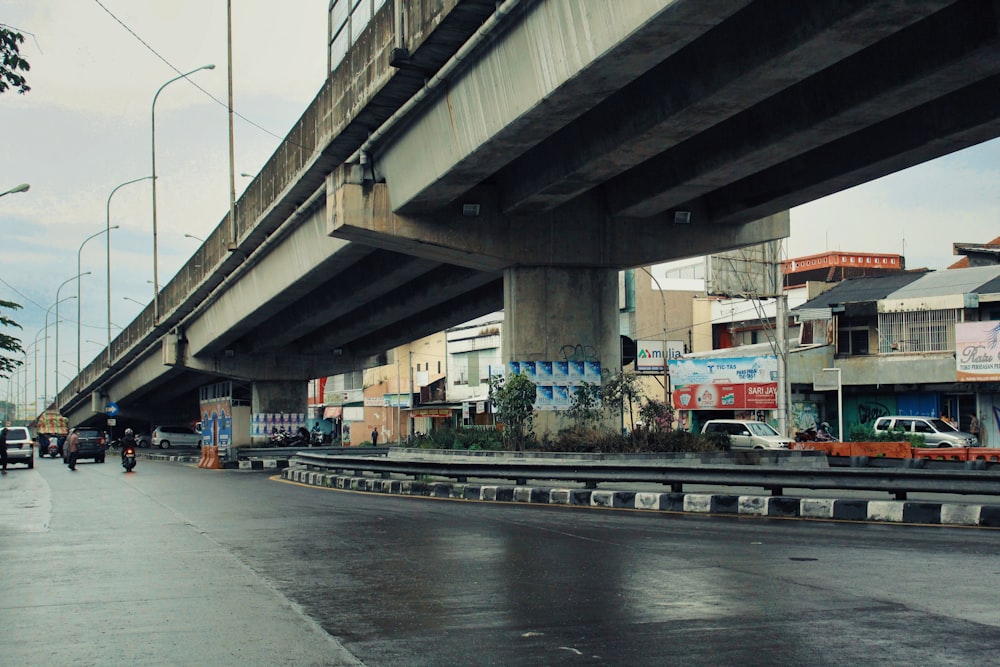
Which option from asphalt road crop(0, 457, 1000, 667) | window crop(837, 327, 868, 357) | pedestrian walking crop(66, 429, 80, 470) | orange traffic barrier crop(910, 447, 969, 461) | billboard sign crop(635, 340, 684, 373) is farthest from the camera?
billboard sign crop(635, 340, 684, 373)

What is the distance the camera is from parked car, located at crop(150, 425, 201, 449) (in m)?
75.4

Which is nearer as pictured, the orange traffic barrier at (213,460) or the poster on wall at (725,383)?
the orange traffic barrier at (213,460)

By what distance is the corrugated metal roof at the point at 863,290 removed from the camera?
44.6 m

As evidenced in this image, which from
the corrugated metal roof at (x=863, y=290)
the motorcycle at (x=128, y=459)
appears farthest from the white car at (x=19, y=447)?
the corrugated metal roof at (x=863, y=290)

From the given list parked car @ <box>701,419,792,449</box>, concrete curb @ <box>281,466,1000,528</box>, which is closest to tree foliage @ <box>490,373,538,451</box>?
concrete curb @ <box>281,466,1000,528</box>

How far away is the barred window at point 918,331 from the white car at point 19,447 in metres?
35.3

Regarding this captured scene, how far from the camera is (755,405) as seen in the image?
47.2 meters

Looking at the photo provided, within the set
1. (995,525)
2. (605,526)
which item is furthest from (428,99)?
(995,525)

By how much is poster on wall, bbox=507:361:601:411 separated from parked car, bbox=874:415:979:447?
16373 mm

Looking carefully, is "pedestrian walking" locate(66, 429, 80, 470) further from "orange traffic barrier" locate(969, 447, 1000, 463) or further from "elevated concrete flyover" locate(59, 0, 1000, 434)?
"orange traffic barrier" locate(969, 447, 1000, 463)

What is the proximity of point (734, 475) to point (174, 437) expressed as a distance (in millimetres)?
65673

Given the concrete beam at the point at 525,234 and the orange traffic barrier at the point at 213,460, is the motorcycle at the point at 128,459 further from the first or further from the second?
the concrete beam at the point at 525,234

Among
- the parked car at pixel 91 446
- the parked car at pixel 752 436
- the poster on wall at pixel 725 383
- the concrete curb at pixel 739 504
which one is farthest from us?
the parked car at pixel 91 446

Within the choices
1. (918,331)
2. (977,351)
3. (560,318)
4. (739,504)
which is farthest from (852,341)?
(739,504)
